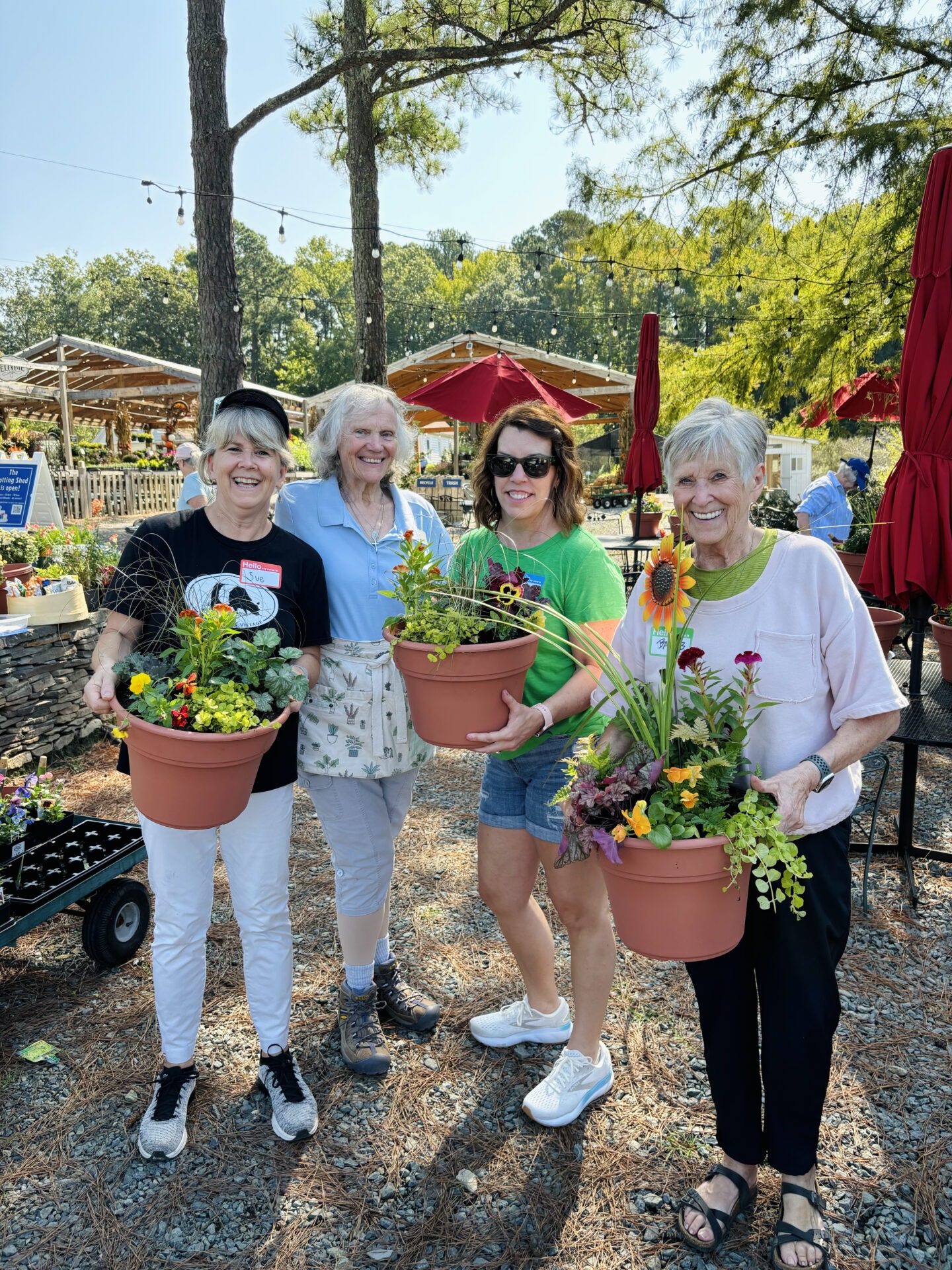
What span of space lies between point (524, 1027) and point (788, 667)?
140 cm

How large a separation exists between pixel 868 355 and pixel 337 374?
4207 centimetres

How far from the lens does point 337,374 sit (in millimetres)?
45375

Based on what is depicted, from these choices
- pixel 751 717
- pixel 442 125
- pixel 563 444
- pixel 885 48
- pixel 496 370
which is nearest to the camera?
pixel 751 717

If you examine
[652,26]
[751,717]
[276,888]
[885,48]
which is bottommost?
[276,888]

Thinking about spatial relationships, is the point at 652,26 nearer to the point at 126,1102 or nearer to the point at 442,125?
the point at 442,125

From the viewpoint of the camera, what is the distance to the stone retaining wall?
13.4 ft

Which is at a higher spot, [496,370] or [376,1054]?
[496,370]

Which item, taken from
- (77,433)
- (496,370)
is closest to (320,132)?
(496,370)

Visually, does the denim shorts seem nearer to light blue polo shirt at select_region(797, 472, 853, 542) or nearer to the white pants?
the white pants

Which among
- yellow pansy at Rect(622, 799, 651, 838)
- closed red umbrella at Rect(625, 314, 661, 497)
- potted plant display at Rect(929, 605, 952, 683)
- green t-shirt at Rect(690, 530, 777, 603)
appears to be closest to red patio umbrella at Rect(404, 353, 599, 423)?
closed red umbrella at Rect(625, 314, 661, 497)

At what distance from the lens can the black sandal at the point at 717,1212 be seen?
5.22ft

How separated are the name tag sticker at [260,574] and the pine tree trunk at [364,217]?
16.7 ft

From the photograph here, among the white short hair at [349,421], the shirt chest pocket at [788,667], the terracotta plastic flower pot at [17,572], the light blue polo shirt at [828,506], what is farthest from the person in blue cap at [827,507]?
the terracotta plastic flower pot at [17,572]

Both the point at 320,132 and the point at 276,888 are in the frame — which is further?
the point at 320,132
